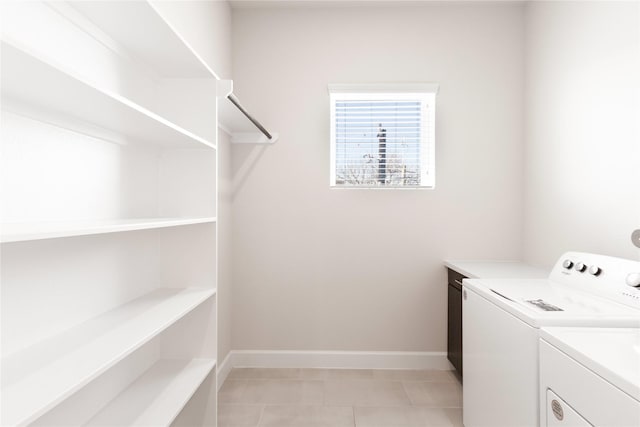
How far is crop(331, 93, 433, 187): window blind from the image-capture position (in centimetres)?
275

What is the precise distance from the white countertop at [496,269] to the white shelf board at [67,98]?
1835mm

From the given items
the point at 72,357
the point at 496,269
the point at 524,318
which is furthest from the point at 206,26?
the point at 496,269

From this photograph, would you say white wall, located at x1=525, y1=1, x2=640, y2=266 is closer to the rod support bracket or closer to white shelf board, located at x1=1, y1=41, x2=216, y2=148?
the rod support bracket

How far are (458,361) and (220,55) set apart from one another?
2.68 m

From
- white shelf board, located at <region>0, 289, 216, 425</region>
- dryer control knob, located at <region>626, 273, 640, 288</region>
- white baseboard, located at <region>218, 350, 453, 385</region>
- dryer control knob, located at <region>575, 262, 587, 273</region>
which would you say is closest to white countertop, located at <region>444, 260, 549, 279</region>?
dryer control knob, located at <region>575, 262, 587, 273</region>

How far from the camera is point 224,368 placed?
2.51m

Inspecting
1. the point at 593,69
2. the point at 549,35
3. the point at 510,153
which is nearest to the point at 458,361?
the point at 510,153

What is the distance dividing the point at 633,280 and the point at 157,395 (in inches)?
77.9

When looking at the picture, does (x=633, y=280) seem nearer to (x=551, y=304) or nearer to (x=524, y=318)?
(x=551, y=304)

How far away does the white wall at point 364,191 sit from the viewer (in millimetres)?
2701

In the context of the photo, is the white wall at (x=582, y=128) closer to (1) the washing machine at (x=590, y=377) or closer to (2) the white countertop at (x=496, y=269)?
(2) the white countertop at (x=496, y=269)

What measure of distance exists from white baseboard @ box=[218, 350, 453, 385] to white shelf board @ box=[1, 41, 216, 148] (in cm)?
194

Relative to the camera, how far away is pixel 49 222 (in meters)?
1.05

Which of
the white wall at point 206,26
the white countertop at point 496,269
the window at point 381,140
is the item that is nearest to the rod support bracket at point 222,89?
the white wall at point 206,26
